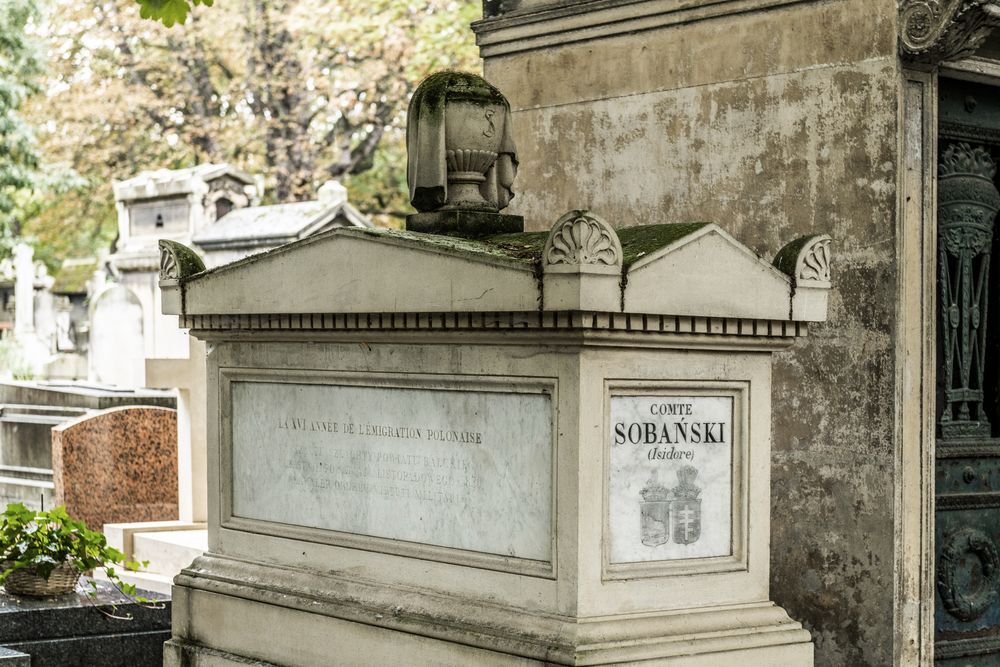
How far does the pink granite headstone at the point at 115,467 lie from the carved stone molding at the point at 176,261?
5.70m

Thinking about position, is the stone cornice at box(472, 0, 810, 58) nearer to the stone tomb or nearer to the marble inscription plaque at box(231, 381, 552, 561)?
the stone tomb

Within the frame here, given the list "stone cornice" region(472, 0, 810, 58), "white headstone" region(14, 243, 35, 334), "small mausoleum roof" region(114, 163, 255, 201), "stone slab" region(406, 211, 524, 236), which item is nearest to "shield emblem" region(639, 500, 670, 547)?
"stone slab" region(406, 211, 524, 236)

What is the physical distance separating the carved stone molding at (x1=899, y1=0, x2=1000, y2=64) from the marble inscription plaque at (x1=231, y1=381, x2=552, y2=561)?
7.46ft

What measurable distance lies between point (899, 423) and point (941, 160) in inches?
51.2

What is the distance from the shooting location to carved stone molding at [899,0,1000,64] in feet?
18.9

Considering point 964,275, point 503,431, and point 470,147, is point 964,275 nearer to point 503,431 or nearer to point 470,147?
point 470,147

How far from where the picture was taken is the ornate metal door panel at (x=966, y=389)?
251 inches

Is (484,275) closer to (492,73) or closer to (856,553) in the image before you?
(856,553)

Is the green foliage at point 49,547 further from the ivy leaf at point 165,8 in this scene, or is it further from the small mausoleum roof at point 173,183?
the small mausoleum roof at point 173,183

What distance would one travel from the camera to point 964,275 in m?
6.57

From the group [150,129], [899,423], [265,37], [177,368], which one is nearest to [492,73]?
[899,423]

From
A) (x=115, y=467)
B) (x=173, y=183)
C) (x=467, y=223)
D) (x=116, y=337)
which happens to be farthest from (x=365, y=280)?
(x=173, y=183)

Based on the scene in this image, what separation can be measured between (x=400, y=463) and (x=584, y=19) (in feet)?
9.33

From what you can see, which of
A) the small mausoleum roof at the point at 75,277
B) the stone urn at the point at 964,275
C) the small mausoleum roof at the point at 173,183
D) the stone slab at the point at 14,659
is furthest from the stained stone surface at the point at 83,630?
the small mausoleum roof at the point at 75,277
